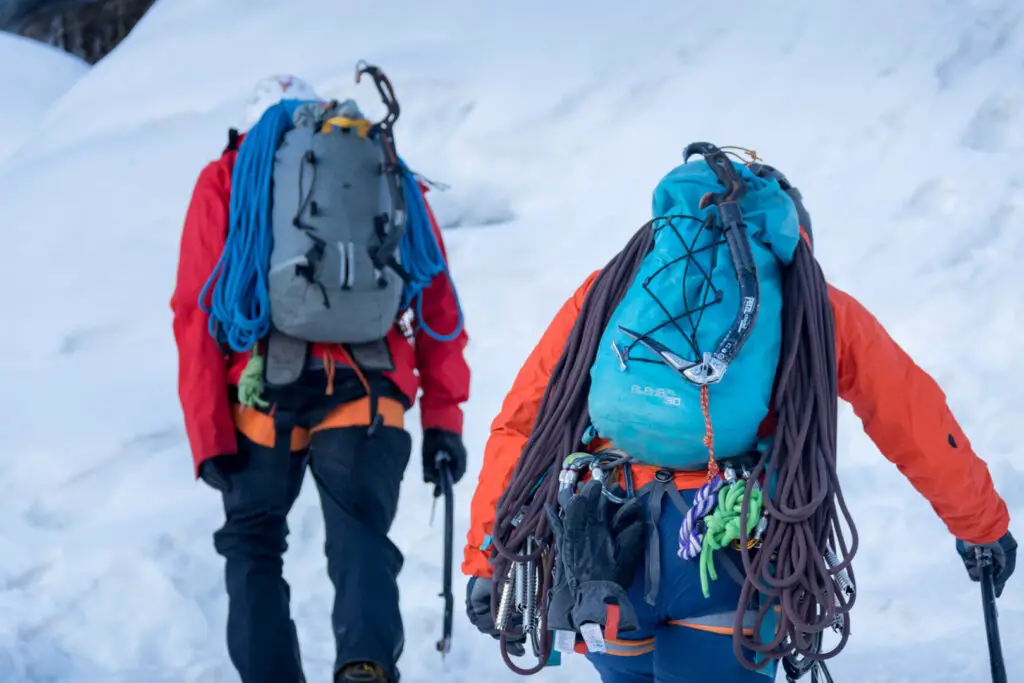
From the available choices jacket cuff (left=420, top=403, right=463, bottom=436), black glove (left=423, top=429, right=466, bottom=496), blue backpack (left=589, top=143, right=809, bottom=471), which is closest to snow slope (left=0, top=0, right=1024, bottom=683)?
black glove (left=423, top=429, right=466, bottom=496)

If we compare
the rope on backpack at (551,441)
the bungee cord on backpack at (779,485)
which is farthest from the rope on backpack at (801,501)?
the rope on backpack at (551,441)

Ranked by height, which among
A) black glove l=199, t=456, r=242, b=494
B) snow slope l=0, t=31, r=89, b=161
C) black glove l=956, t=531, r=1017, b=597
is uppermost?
snow slope l=0, t=31, r=89, b=161

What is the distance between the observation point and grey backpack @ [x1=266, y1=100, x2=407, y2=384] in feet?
9.98

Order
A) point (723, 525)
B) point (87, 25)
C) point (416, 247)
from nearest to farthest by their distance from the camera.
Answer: point (723, 525)
point (416, 247)
point (87, 25)

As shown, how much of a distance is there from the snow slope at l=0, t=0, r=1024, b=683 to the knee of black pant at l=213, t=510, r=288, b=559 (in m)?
1.11

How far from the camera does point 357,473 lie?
3070 mm

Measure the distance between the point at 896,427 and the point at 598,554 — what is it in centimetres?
64

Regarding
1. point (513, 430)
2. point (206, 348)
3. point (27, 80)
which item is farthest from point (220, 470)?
point (27, 80)

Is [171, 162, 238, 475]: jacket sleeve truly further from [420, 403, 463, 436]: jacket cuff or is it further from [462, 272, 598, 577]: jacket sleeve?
[462, 272, 598, 577]: jacket sleeve

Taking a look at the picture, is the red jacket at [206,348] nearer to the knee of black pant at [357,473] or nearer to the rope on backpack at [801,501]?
the knee of black pant at [357,473]

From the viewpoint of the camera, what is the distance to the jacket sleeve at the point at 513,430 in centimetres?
246

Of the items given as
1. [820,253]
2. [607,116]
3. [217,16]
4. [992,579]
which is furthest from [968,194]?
[217,16]

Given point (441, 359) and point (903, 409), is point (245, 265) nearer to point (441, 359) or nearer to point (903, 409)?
point (441, 359)

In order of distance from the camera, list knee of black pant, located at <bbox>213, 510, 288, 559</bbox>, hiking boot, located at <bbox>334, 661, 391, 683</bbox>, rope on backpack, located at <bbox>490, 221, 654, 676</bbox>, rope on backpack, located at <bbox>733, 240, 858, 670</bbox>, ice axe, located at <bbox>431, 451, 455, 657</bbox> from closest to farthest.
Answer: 1. rope on backpack, located at <bbox>733, 240, 858, 670</bbox>
2. rope on backpack, located at <bbox>490, 221, 654, 676</bbox>
3. hiking boot, located at <bbox>334, 661, 391, 683</bbox>
4. knee of black pant, located at <bbox>213, 510, 288, 559</bbox>
5. ice axe, located at <bbox>431, 451, 455, 657</bbox>
